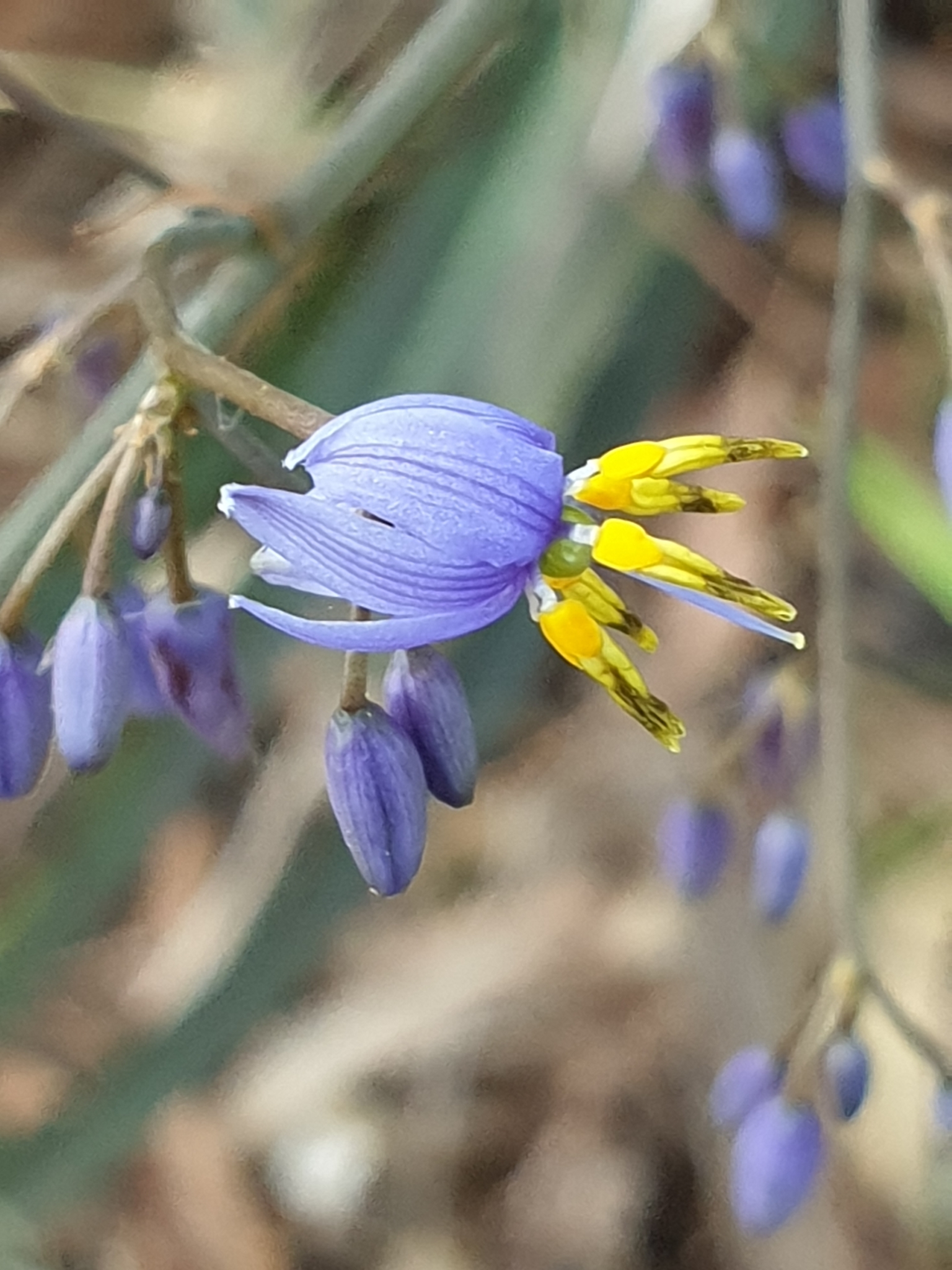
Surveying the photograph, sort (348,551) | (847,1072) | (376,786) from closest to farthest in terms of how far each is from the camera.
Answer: (348,551) → (376,786) → (847,1072)

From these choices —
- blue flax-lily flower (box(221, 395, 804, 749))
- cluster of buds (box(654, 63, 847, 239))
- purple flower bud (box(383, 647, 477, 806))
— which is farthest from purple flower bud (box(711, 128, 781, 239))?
purple flower bud (box(383, 647, 477, 806))

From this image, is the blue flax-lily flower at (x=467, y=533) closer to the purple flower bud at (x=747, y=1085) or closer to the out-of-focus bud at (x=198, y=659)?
the out-of-focus bud at (x=198, y=659)

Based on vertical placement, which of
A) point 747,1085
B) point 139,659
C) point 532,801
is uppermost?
point 139,659

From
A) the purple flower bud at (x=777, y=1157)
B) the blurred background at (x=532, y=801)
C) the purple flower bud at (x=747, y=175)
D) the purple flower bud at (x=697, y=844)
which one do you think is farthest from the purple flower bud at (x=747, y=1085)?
the purple flower bud at (x=747, y=175)

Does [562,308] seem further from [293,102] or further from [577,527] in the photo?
[577,527]

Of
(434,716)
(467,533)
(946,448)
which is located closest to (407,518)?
(467,533)

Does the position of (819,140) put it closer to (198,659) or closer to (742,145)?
(742,145)
